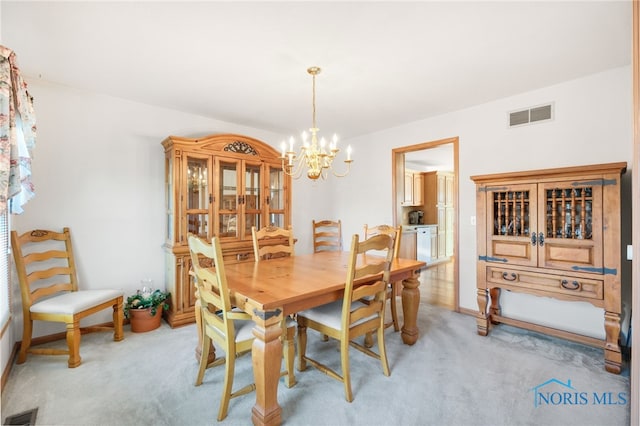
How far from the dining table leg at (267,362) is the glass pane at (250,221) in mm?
2059

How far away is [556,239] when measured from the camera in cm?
245

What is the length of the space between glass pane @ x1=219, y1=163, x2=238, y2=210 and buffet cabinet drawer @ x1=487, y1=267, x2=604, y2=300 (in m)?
2.79

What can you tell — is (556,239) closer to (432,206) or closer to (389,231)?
(389,231)

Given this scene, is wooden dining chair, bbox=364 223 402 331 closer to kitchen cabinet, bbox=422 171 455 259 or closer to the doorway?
the doorway

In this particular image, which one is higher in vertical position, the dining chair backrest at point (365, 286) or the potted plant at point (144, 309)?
the dining chair backrest at point (365, 286)

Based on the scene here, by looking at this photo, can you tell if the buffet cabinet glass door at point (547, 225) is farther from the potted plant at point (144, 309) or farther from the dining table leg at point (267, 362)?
the potted plant at point (144, 309)

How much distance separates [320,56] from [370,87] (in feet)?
2.45

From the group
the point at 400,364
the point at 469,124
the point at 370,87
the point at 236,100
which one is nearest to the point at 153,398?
the point at 400,364

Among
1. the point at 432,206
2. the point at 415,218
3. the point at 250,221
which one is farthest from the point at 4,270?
the point at 432,206

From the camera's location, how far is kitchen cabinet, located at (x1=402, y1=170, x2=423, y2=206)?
6.35 metres

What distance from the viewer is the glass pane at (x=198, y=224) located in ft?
10.4

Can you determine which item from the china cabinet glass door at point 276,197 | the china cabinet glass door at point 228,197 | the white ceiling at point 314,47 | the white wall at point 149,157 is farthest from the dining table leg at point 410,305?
the china cabinet glass door at point 228,197

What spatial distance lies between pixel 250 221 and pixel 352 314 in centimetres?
209

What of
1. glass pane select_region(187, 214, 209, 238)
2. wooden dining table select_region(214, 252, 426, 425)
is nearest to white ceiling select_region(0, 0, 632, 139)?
glass pane select_region(187, 214, 209, 238)
